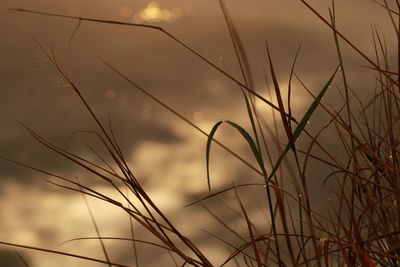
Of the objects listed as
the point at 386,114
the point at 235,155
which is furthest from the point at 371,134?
the point at 235,155

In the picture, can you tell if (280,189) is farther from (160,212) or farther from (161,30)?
(161,30)

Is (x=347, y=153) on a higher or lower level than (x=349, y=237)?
higher

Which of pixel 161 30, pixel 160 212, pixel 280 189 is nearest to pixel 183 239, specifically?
pixel 160 212

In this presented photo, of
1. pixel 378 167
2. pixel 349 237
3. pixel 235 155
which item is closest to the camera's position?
pixel 349 237

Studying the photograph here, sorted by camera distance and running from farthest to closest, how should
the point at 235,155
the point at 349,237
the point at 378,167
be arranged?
the point at 378,167 < the point at 235,155 < the point at 349,237

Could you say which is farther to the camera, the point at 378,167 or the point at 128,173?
the point at 378,167

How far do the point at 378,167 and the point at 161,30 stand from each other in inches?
18.4

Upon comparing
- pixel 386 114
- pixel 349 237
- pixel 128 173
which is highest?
pixel 386 114

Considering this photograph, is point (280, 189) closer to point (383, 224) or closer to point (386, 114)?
point (383, 224)

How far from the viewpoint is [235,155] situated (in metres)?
1.04

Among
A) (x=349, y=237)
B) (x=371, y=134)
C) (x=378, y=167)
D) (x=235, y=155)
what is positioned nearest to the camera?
(x=349, y=237)

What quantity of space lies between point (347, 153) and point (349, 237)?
396mm

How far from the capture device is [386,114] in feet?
4.15

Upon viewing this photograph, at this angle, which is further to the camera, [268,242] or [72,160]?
[268,242]
